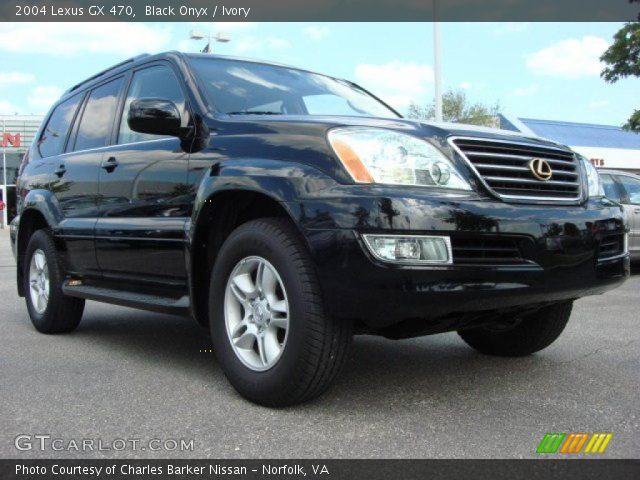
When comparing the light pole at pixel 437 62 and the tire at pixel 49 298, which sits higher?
the light pole at pixel 437 62

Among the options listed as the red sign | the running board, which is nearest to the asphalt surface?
the running board

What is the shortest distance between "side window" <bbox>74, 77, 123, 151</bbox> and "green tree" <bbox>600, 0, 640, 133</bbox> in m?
16.9

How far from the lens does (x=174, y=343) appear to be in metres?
4.83

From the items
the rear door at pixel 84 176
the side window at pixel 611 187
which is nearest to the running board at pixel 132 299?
the rear door at pixel 84 176

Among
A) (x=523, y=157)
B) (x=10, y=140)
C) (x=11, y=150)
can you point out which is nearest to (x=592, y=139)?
(x=10, y=140)

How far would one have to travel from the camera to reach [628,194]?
956 centimetres

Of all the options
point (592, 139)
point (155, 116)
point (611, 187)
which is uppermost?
point (592, 139)

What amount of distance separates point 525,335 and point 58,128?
399 centimetres

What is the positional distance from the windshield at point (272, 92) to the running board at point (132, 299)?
107 cm

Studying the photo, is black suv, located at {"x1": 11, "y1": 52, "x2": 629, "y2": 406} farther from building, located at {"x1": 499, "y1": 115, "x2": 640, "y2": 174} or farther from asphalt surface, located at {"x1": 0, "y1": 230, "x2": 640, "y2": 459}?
building, located at {"x1": 499, "y1": 115, "x2": 640, "y2": 174}

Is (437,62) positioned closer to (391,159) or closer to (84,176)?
(84,176)

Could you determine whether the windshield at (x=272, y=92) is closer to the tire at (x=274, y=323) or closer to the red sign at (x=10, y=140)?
the tire at (x=274, y=323)

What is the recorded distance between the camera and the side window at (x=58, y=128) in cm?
547


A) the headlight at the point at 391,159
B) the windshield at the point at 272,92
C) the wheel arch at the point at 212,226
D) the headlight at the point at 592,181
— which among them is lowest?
the wheel arch at the point at 212,226
